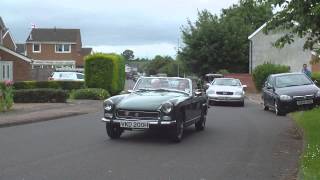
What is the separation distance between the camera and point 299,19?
1438 cm

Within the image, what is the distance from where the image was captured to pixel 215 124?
716 inches

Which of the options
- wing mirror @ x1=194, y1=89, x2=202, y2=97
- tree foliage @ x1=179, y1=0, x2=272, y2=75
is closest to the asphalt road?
wing mirror @ x1=194, y1=89, x2=202, y2=97

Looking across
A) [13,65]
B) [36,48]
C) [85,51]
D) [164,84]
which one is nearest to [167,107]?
[164,84]

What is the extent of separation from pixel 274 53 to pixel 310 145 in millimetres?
44573

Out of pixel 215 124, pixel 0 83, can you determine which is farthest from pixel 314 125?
pixel 0 83

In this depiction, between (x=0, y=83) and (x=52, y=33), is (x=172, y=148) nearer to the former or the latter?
(x=0, y=83)

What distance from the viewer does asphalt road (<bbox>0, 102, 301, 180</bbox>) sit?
9.42 metres

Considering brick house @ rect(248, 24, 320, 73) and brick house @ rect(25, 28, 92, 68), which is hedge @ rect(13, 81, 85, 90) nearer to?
brick house @ rect(248, 24, 320, 73)

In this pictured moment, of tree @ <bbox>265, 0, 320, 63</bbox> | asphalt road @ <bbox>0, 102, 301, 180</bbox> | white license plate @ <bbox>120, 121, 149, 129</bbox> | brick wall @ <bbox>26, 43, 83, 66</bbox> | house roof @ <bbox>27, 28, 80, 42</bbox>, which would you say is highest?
house roof @ <bbox>27, 28, 80, 42</bbox>

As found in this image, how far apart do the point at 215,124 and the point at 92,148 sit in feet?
21.6

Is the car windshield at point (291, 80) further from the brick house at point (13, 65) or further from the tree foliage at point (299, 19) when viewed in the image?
the brick house at point (13, 65)

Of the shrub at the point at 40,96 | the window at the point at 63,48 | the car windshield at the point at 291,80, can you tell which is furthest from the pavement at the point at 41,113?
the window at the point at 63,48

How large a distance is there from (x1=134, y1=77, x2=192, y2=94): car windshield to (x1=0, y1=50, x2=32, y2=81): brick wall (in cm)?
3472

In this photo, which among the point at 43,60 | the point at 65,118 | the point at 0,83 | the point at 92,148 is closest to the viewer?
the point at 92,148
